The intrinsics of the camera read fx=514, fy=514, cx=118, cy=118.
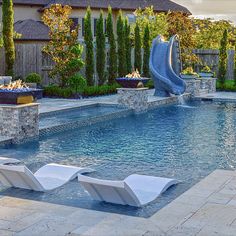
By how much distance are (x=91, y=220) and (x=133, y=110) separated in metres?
13.5

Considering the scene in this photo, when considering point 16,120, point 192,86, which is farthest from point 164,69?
point 16,120

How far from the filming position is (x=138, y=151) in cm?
1229

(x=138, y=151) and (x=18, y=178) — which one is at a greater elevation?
(x=18, y=178)

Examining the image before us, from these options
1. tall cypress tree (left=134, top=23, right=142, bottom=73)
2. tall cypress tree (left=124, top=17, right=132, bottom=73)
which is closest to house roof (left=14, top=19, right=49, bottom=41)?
tall cypress tree (left=124, top=17, right=132, bottom=73)

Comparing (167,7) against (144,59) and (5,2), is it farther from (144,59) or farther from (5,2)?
(5,2)

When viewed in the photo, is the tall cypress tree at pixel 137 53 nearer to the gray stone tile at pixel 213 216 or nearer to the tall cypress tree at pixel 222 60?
the tall cypress tree at pixel 222 60

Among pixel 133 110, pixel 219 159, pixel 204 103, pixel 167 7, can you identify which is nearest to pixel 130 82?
pixel 133 110

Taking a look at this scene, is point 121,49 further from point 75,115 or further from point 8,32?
point 75,115

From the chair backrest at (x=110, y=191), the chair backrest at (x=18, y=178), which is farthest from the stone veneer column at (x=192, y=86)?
the chair backrest at (x=110, y=191)

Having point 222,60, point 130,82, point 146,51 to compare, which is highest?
point 146,51

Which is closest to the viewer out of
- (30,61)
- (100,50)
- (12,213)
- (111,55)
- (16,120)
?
(12,213)

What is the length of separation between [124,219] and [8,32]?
697 inches

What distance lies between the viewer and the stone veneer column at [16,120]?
13.0m

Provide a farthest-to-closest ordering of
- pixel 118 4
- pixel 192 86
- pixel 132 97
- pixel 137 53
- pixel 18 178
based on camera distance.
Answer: pixel 118 4 → pixel 137 53 → pixel 192 86 → pixel 132 97 → pixel 18 178
